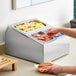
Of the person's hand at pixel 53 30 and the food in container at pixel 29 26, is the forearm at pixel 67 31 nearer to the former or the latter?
the person's hand at pixel 53 30

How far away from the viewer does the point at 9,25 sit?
1559 mm

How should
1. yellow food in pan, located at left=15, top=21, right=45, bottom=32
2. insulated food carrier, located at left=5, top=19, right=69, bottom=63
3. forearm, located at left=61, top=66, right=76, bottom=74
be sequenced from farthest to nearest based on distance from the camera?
yellow food in pan, located at left=15, top=21, right=45, bottom=32
insulated food carrier, located at left=5, top=19, right=69, bottom=63
forearm, located at left=61, top=66, right=76, bottom=74

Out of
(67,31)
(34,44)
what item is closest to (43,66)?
(34,44)

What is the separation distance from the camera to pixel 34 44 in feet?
4.58

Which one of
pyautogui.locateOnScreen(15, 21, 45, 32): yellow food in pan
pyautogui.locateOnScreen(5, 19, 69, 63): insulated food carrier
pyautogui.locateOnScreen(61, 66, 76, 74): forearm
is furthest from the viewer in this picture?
pyautogui.locateOnScreen(15, 21, 45, 32): yellow food in pan

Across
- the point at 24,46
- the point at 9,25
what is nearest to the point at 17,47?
the point at 24,46

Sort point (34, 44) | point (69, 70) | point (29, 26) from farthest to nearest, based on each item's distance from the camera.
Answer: point (29, 26) < point (34, 44) < point (69, 70)

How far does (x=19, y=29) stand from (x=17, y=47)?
0.36 feet

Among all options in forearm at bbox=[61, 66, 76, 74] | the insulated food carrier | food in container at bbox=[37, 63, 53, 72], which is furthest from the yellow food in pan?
forearm at bbox=[61, 66, 76, 74]

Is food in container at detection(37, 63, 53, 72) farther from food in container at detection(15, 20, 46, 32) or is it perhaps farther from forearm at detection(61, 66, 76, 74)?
food in container at detection(15, 20, 46, 32)

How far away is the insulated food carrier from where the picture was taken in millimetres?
1394

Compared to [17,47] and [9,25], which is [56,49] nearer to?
[17,47]

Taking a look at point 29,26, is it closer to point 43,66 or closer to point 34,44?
point 34,44

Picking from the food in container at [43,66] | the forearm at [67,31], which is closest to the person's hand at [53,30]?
the forearm at [67,31]
